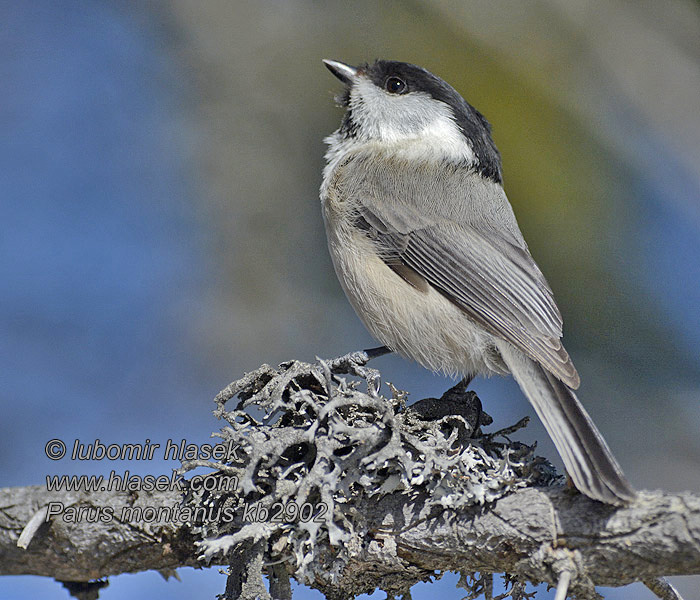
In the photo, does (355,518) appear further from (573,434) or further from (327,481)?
(573,434)

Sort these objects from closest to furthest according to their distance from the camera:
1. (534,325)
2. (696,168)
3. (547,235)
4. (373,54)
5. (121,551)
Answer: (121,551), (534,325), (696,168), (547,235), (373,54)

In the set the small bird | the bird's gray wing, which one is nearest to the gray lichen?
the small bird

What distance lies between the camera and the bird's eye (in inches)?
116

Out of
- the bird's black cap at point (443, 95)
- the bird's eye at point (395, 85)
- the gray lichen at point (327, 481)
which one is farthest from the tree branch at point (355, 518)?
the bird's eye at point (395, 85)

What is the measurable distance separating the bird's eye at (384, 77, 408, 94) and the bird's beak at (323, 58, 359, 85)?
0.14 meters

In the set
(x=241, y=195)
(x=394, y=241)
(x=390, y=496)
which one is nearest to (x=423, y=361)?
(x=394, y=241)

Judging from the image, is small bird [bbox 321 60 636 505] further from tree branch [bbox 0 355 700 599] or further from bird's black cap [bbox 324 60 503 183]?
tree branch [bbox 0 355 700 599]

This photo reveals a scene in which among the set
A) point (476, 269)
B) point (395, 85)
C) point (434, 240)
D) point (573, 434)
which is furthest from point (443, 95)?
point (573, 434)

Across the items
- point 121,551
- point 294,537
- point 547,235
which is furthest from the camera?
point 547,235

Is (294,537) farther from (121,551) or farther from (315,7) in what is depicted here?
A: (315,7)

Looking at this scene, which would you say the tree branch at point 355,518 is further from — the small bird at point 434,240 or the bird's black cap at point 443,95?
the bird's black cap at point 443,95

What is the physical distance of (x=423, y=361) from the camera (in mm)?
2457

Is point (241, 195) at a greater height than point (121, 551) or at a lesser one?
greater

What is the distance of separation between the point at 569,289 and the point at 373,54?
126 cm
